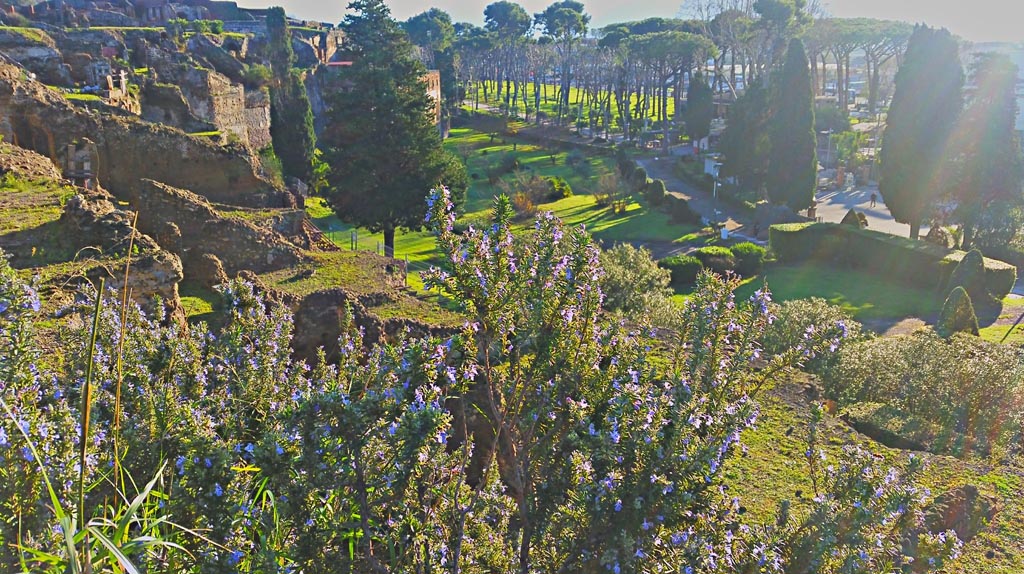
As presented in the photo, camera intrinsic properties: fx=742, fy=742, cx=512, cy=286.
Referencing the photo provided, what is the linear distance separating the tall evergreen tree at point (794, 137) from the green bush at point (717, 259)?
8.89 meters

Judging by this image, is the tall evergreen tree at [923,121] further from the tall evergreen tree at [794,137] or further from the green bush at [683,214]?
the green bush at [683,214]

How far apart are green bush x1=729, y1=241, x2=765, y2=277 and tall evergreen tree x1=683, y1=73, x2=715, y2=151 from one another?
101ft

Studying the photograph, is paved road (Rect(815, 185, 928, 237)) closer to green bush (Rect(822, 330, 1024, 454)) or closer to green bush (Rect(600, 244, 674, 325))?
green bush (Rect(600, 244, 674, 325))

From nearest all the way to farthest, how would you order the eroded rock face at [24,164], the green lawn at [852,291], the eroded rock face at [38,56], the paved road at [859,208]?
the eroded rock face at [24,164], the green lawn at [852,291], the eroded rock face at [38,56], the paved road at [859,208]

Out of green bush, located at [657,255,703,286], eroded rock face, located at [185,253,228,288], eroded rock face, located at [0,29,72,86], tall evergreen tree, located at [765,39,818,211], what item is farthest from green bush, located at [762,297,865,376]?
eroded rock face, located at [0,29,72,86]

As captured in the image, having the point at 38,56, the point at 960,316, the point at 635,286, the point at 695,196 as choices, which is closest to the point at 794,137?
the point at 695,196

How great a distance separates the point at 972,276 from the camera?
21.3 meters

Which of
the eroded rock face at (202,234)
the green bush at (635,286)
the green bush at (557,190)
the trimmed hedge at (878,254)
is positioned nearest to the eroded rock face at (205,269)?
the eroded rock face at (202,234)

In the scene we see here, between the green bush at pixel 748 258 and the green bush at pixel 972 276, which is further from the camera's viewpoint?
the green bush at pixel 748 258

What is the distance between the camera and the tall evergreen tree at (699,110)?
180 feet

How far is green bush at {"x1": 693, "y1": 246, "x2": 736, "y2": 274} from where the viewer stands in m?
25.1

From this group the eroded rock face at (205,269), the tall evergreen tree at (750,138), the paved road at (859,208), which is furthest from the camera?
the tall evergreen tree at (750,138)

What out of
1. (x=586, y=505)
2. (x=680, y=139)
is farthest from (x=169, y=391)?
(x=680, y=139)

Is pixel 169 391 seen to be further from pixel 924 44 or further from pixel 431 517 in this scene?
pixel 924 44
